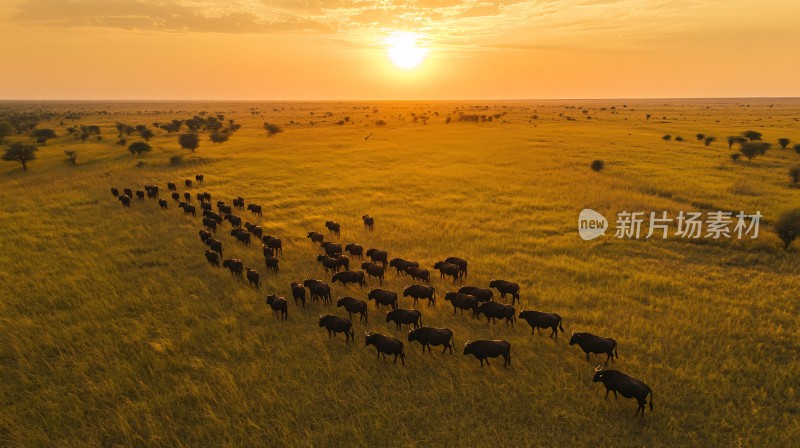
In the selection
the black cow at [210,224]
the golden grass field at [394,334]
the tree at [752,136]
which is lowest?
A: the golden grass field at [394,334]

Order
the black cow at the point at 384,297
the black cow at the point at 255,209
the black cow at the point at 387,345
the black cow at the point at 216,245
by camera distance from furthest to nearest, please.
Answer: the black cow at the point at 255,209 → the black cow at the point at 216,245 → the black cow at the point at 384,297 → the black cow at the point at 387,345

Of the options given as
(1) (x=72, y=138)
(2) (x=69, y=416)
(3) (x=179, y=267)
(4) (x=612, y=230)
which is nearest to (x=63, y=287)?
(3) (x=179, y=267)

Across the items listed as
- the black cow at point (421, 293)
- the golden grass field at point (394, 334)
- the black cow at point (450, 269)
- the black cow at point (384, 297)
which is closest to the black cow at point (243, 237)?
the golden grass field at point (394, 334)

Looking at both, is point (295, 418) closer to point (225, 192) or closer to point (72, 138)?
point (225, 192)

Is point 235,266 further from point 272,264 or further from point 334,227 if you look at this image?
point 334,227

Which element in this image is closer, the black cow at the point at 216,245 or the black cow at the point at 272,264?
the black cow at the point at 272,264

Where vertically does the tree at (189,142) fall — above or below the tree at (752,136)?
below

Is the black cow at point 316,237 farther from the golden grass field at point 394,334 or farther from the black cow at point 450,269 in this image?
the black cow at point 450,269

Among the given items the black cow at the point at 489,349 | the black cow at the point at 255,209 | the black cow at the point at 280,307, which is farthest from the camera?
the black cow at the point at 255,209
